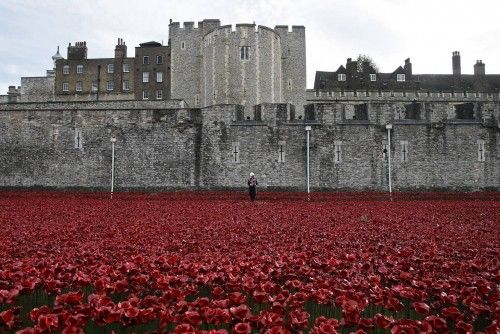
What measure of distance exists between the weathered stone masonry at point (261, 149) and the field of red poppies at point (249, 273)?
12752mm

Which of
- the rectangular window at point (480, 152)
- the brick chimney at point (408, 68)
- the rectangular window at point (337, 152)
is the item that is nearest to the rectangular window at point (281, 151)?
A: the rectangular window at point (337, 152)

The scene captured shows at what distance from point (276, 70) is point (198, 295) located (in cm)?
4348

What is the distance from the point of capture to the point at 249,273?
17.9ft

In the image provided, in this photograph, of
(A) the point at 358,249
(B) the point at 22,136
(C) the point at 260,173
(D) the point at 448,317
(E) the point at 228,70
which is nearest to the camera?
(D) the point at 448,317

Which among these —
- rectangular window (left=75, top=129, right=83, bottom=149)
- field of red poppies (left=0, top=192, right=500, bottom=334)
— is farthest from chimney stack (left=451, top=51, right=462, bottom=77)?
field of red poppies (left=0, top=192, right=500, bottom=334)

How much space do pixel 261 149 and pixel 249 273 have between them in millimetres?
22370

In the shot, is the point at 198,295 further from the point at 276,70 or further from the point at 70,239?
the point at 276,70

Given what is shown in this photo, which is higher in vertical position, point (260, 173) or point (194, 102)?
point (194, 102)

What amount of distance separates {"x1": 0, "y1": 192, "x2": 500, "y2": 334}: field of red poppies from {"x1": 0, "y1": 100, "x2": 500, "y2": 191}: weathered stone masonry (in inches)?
502

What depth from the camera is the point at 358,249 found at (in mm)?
8156

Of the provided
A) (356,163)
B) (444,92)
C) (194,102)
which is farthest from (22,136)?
(444,92)

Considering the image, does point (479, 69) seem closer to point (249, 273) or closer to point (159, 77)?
point (159, 77)

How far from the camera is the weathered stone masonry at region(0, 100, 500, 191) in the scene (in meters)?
27.5

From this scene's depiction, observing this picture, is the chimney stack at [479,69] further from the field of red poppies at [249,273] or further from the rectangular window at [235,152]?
the field of red poppies at [249,273]
